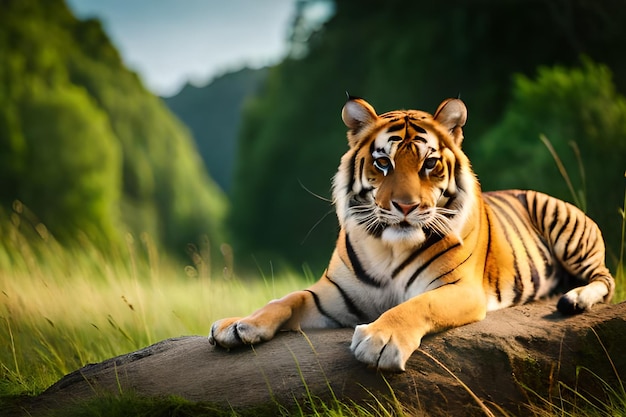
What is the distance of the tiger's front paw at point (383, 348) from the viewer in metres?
3.35

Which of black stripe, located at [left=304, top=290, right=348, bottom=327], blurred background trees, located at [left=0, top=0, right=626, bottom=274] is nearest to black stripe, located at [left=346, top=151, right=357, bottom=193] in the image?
black stripe, located at [left=304, top=290, right=348, bottom=327]

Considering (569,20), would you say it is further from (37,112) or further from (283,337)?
(37,112)

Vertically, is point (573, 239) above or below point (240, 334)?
below

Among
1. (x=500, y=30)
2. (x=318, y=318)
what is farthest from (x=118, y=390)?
(x=500, y=30)

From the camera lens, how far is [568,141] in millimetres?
8266

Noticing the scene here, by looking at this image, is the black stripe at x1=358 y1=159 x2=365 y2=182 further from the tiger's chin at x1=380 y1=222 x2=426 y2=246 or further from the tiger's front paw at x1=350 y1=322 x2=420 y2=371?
the tiger's front paw at x1=350 y1=322 x2=420 y2=371

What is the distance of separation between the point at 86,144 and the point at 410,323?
14205 mm

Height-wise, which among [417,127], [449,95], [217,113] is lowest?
[417,127]

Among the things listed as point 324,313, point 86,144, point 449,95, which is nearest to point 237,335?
point 324,313

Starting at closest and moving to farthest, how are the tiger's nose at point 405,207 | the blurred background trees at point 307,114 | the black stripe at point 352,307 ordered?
1. the tiger's nose at point 405,207
2. the black stripe at point 352,307
3. the blurred background trees at point 307,114

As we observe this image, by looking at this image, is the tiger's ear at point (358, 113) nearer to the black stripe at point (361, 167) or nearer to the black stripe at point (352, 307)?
the black stripe at point (361, 167)

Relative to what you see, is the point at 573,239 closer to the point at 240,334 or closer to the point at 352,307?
the point at 352,307

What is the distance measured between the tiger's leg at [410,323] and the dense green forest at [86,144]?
6.24 meters

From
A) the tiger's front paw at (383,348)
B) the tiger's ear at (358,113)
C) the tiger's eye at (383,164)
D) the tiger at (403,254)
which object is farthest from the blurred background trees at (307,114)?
the tiger's front paw at (383,348)
